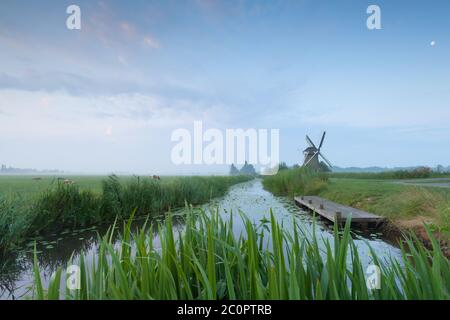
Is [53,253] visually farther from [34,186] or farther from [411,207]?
[34,186]

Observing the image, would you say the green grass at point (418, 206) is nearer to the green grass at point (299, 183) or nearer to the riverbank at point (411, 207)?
the riverbank at point (411, 207)

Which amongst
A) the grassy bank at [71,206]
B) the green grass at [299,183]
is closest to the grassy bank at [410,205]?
the green grass at [299,183]

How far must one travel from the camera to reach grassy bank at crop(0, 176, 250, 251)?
5121mm

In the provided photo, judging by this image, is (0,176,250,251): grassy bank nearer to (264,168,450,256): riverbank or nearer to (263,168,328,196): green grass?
(264,168,450,256): riverbank

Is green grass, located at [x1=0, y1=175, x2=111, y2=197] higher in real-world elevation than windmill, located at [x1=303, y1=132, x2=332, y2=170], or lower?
lower

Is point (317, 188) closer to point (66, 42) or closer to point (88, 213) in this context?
point (88, 213)

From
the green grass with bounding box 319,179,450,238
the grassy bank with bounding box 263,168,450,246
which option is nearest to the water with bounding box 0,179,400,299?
the grassy bank with bounding box 263,168,450,246

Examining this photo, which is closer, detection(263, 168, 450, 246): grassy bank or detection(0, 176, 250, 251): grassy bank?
detection(263, 168, 450, 246): grassy bank

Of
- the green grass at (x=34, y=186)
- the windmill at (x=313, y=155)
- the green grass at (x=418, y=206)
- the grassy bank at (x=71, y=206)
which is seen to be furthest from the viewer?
the windmill at (x=313, y=155)

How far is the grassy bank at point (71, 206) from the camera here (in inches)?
202

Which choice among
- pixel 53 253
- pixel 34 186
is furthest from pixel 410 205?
pixel 34 186
